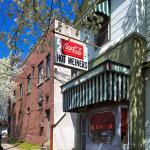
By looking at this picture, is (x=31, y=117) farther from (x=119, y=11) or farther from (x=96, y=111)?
(x=119, y=11)

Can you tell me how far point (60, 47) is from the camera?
12.7m

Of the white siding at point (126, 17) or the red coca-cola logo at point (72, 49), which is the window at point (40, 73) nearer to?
the red coca-cola logo at point (72, 49)

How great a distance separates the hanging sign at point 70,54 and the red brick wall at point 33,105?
4.33 m

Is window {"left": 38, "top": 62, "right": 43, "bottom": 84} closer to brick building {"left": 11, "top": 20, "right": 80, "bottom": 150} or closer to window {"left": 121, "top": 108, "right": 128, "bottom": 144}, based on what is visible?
brick building {"left": 11, "top": 20, "right": 80, "bottom": 150}

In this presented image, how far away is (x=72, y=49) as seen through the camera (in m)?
13.1

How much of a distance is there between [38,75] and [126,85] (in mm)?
14517

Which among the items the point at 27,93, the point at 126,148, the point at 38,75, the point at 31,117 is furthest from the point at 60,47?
the point at 27,93

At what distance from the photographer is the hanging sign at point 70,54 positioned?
12.6 meters

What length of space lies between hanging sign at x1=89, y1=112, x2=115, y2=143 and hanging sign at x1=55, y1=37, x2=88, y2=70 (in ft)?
6.61

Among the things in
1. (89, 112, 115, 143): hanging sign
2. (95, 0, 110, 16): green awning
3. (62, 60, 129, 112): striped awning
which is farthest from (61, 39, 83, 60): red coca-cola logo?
(89, 112, 115, 143): hanging sign

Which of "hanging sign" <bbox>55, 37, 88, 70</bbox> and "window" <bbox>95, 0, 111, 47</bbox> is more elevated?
"window" <bbox>95, 0, 111, 47</bbox>

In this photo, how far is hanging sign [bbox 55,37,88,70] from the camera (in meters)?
12.6

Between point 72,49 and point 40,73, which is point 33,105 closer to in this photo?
point 40,73

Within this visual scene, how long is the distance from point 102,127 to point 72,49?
10.2 feet
